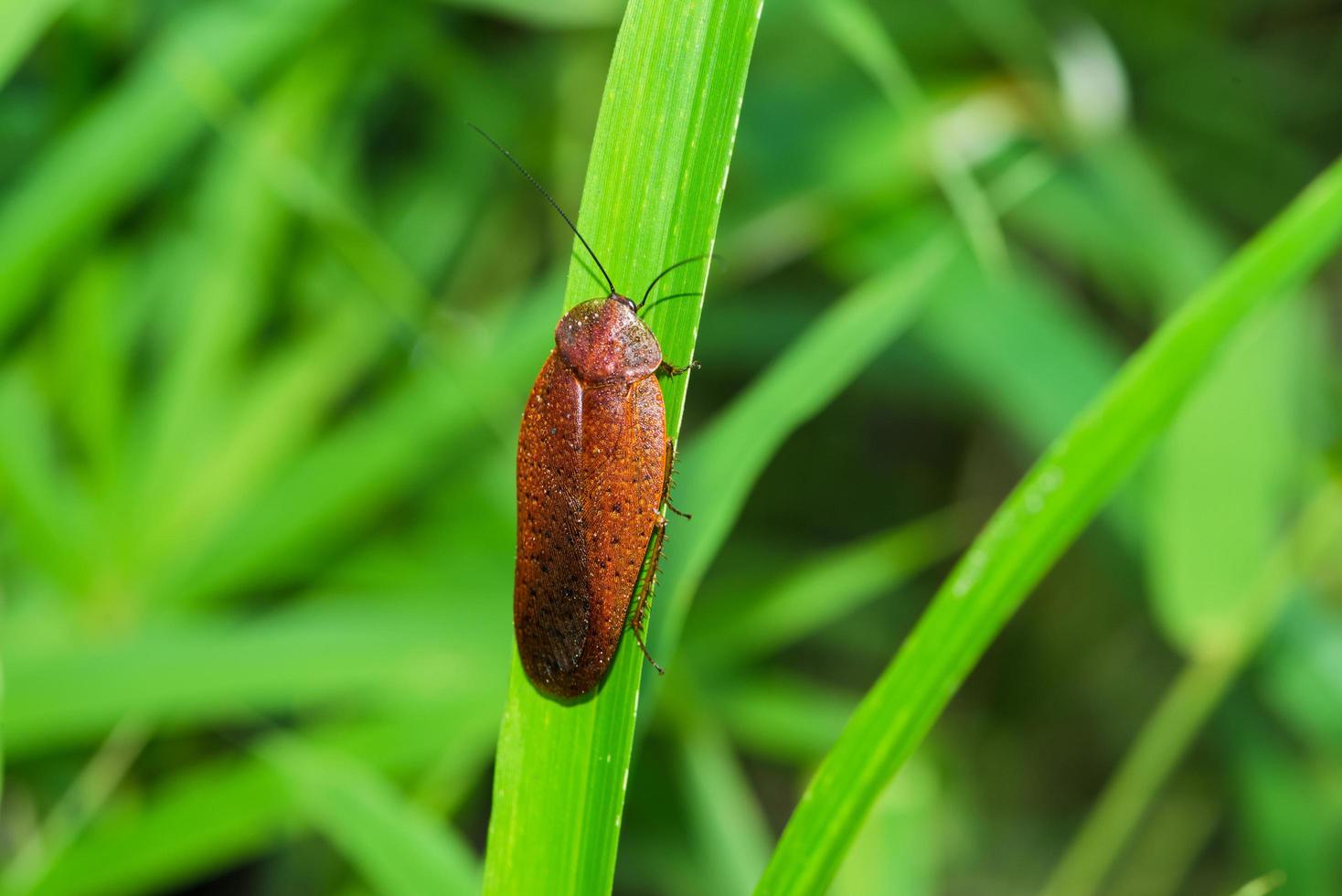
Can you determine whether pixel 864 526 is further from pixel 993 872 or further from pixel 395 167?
pixel 395 167

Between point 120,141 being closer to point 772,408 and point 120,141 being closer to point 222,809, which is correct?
point 222,809

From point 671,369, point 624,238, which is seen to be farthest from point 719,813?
point 624,238

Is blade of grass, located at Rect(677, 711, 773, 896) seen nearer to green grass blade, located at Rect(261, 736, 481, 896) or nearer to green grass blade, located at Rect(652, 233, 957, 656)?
green grass blade, located at Rect(261, 736, 481, 896)

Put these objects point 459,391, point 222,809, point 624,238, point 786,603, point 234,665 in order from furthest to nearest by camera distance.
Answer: point 786,603 → point 459,391 → point 222,809 → point 234,665 → point 624,238

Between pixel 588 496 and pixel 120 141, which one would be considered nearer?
pixel 588 496

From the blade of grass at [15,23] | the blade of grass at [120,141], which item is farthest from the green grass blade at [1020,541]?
the blade of grass at [120,141]

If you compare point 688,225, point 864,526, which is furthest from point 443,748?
point 864,526
